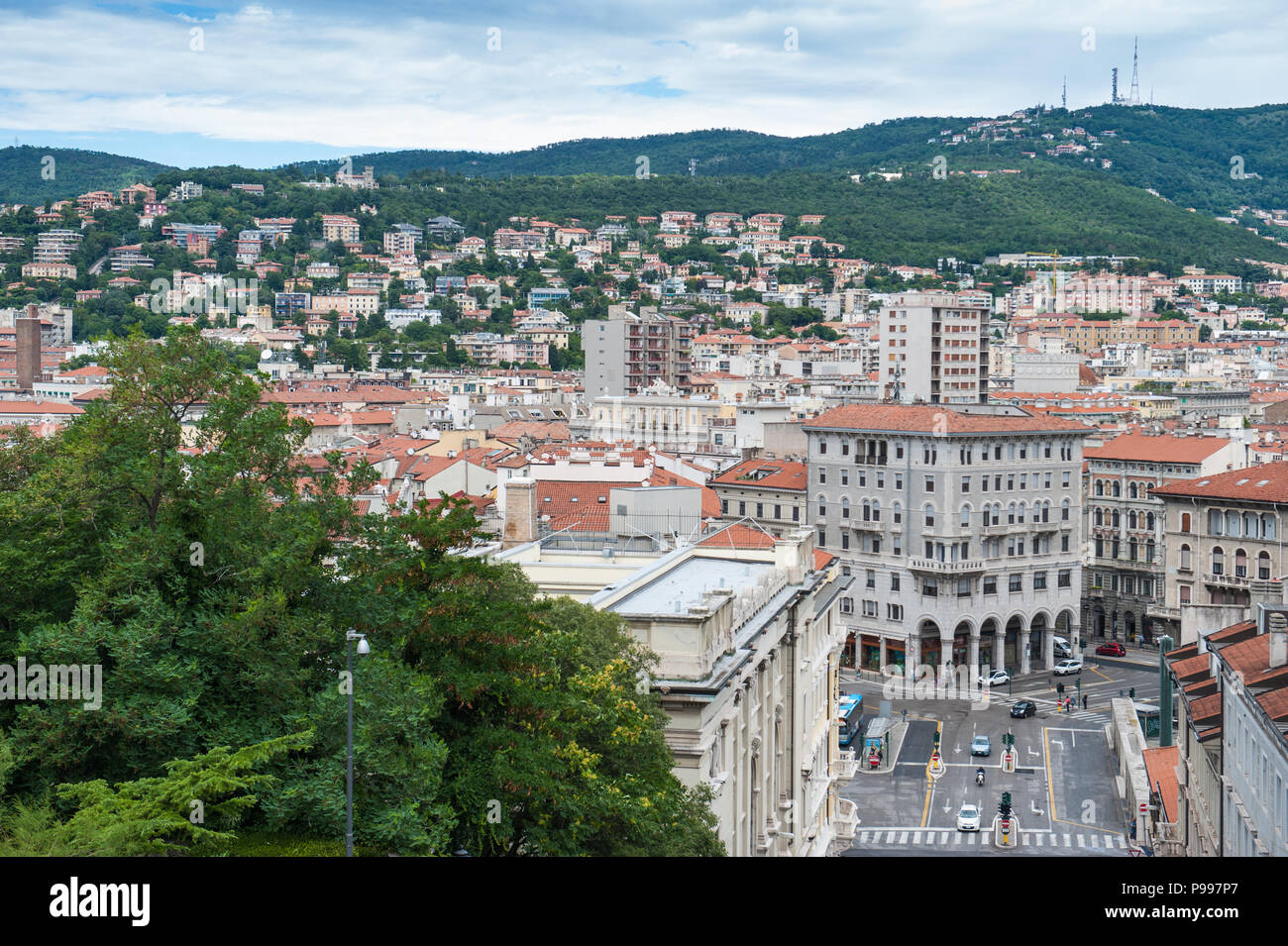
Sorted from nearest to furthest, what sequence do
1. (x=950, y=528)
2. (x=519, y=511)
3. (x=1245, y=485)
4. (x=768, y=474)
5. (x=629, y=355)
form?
1. (x=519, y=511)
2. (x=1245, y=485)
3. (x=950, y=528)
4. (x=768, y=474)
5. (x=629, y=355)

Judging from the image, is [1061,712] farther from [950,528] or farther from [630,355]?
[630,355]

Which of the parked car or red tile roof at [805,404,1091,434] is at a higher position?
red tile roof at [805,404,1091,434]

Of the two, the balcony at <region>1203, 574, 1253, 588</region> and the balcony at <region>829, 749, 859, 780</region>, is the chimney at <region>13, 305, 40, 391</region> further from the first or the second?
the balcony at <region>829, 749, 859, 780</region>

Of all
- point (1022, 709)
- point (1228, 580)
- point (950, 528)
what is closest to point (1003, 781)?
point (1022, 709)

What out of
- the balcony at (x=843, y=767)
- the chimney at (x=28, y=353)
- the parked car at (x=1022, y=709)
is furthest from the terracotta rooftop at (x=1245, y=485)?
the chimney at (x=28, y=353)

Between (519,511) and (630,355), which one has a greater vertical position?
(630,355)

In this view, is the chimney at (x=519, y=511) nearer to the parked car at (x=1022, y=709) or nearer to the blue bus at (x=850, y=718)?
the blue bus at (x=850, y=718)

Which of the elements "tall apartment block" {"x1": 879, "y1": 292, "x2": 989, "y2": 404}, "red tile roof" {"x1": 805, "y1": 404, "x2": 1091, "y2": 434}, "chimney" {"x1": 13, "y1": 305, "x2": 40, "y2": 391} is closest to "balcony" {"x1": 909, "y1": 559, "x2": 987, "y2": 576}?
"red tile roof" {"x1": 805, "y1": 404, "x2": 1091, "y2": 434}
